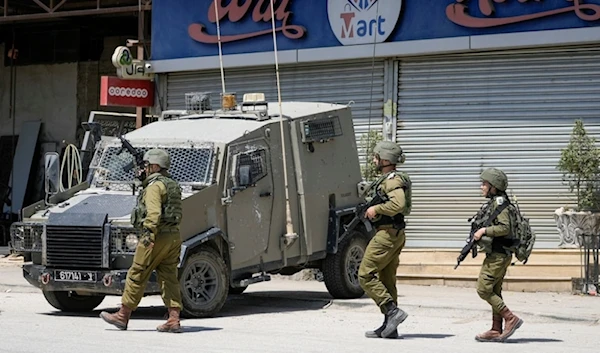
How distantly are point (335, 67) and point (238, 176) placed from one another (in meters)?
6.36

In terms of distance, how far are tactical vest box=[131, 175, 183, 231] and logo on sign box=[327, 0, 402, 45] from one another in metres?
7.80

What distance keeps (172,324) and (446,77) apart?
8.08 meters

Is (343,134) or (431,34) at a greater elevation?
(431,34)

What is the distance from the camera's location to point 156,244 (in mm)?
10680

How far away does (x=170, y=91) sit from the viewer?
66.6ft

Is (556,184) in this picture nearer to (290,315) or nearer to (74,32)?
(290,315)

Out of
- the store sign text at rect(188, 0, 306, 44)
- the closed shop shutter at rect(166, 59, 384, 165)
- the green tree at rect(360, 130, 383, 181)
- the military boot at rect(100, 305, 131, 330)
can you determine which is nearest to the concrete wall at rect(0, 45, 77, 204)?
the closed shop shutter at rect(166, 59, 384, 165)

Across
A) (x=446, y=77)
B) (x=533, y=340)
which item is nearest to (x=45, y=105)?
(x=446, y=77)

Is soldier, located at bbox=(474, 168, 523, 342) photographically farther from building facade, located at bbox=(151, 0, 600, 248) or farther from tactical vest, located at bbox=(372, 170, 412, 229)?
building facade, located at bbox=(151, 0, 600, 248)

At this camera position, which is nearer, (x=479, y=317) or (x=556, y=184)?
(x=479, y=317)

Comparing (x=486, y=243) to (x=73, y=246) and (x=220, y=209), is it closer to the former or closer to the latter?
(x=220, y=209)

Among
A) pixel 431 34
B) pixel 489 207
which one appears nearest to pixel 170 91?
pixel 431 34

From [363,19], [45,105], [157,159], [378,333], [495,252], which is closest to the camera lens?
[495,252]

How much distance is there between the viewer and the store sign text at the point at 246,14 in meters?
18.7
